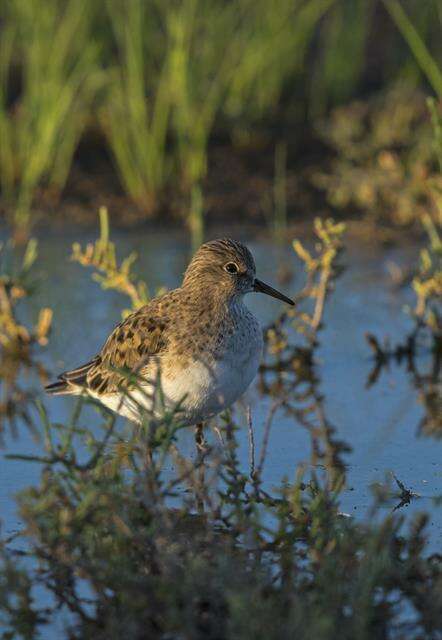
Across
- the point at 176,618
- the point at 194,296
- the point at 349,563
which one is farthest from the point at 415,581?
the point at 194,296

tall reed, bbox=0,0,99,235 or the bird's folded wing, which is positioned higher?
tall reed, bbox=0,0,99,235

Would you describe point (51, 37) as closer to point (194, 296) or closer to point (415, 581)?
point (194, 296)

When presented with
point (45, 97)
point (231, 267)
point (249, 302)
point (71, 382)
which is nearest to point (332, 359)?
point (249, 302)

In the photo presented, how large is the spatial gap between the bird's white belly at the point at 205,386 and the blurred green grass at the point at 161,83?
3.55 meters

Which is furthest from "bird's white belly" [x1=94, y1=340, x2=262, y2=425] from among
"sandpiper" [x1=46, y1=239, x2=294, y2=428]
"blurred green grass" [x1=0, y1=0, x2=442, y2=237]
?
"blurred green grass" [x1=0, y1=0, x2=442, y2=237]

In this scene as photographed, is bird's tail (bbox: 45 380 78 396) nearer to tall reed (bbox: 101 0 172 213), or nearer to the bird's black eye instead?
the bird's black eye

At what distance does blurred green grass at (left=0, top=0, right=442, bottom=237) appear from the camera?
402 inches

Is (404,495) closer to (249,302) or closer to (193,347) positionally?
(193,347)

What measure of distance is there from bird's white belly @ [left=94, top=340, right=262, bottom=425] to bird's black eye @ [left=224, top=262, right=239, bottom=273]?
0.61 m

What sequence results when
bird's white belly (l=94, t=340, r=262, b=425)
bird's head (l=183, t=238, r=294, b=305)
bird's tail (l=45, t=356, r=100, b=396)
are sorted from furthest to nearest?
bird's tail (l=45, t=356, r=100, b=396) < bird's head (l=183, t=238, r=294, b=305) < bird's white belly (l=94, t=340, r=262, b=425)

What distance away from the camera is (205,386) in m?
5.51

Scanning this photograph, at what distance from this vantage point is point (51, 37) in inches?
411

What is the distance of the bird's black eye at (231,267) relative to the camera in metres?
6.24

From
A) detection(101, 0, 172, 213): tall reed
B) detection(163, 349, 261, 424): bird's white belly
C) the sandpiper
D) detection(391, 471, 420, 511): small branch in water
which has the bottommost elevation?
detection(391, 471, 420, 511): small branch in water
